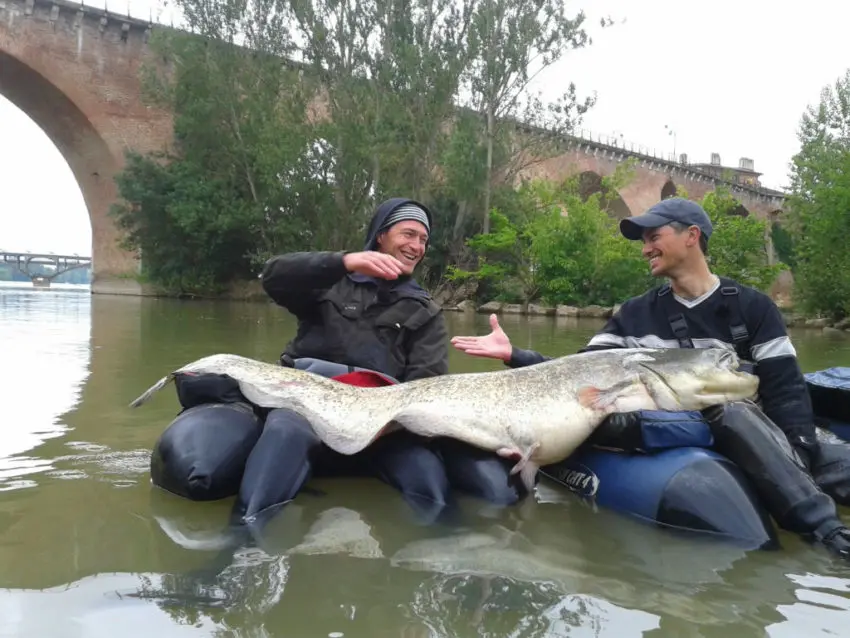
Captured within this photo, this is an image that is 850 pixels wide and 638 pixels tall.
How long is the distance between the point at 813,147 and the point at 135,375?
26.5 m

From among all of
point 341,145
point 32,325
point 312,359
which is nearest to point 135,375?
point 312,359

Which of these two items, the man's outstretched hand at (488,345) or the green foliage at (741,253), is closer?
the man's outstretched hand at (488,345)

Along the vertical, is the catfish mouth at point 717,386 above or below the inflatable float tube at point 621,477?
above

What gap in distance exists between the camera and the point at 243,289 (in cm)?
2948

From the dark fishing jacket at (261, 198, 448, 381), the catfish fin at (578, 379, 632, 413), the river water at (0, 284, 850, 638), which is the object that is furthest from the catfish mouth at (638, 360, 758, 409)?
the dark fishing jacket at (261, 198, 448, 381)

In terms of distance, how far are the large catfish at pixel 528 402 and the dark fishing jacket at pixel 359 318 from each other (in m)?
0.40

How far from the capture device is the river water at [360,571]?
2.06m

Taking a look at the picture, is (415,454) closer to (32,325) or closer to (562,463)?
(562,463)

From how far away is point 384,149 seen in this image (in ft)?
78.3

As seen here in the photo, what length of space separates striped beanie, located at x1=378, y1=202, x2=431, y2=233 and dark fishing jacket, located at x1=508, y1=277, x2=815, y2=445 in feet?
2.88

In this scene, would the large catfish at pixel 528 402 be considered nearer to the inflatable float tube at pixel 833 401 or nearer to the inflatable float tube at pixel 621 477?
the inflatable float tube at pixel 621 477

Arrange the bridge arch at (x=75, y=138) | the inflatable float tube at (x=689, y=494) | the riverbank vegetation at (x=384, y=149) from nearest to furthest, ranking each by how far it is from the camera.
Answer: the inflatable float tube at (x=689, y=494) < the riverbank vegetation at (x=384, y=149) < the bridge arch at (x=75, y=138)

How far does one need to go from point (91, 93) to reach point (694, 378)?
31518 millimetres

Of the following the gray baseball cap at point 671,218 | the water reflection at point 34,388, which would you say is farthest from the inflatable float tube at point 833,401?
the water reflection at point 34,388
